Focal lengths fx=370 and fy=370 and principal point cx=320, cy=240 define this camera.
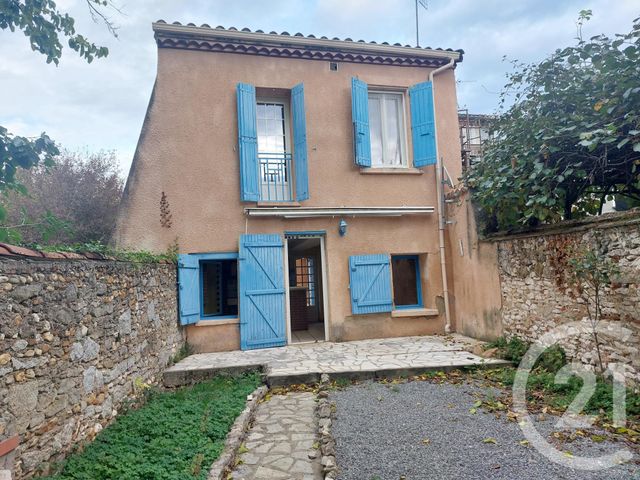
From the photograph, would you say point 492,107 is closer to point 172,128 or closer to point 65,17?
point 172,128

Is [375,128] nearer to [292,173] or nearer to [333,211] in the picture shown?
[292,173]

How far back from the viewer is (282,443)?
3.82 meters

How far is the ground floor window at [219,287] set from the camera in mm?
9281

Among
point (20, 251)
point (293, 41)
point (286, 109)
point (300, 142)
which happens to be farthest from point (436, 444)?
point (293, 41)

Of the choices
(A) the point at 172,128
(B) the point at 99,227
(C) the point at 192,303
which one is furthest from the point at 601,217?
(B) the point at 99,227

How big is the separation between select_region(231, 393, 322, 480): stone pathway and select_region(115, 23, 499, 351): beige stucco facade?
286cm

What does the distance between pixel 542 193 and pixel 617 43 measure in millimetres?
2071

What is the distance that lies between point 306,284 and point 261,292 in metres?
4.65

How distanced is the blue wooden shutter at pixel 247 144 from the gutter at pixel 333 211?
0.32 meters

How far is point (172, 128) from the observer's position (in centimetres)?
754

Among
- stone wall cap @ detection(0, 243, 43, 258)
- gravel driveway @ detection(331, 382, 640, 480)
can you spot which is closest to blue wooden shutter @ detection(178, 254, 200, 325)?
gravel driveway @ detection(331, 382, 640, 480)

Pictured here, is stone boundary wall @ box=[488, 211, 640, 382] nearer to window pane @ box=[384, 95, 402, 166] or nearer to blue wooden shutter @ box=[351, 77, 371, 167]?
window pane @ box=[384, 95, 402, 166]

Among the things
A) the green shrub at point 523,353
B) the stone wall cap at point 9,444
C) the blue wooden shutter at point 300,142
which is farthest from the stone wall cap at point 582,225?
the stone wall cap at point 9,444

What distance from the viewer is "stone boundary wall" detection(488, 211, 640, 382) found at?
4.28 meters
